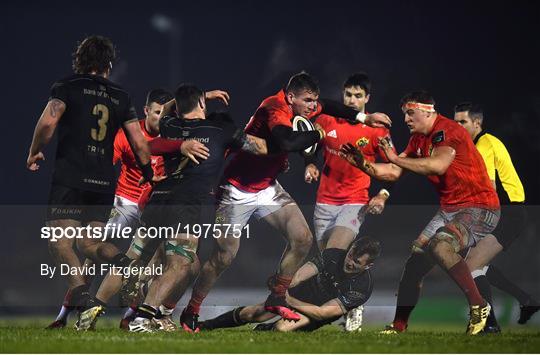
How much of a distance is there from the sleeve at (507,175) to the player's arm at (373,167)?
144 centimetres

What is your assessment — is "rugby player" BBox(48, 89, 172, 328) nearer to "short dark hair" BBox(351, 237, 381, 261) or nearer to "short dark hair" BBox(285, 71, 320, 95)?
"short dark hair" BBox(285, 71, 320, 95)

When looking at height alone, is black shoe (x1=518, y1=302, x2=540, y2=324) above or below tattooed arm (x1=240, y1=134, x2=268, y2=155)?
below

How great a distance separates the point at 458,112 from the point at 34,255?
6.21 meters

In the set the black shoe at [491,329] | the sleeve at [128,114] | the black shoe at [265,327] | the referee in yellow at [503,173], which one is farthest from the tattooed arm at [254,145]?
the black shoe at [491,329]

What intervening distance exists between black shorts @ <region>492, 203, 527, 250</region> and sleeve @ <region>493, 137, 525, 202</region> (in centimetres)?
11

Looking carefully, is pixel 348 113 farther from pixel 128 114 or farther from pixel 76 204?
pixel 76 204

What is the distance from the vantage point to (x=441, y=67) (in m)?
11.9

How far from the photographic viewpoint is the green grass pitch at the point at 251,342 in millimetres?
6602

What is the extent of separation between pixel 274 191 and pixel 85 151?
200 centimetres

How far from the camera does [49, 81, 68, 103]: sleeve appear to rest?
738 centimetres

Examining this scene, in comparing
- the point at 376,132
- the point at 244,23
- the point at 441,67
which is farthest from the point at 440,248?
the point at 244,23

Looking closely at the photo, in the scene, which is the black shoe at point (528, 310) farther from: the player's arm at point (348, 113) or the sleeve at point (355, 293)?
the player's arm at point (348, 113)

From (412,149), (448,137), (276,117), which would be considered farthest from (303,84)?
(448,137)

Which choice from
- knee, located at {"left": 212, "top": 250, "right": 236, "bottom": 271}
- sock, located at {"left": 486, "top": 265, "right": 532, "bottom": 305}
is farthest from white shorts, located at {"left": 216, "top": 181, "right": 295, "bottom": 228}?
sock, located at {"left": 486, "top": 265, "right": 532, "bottom": 305}
